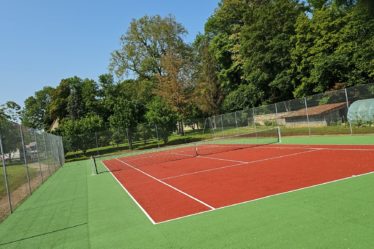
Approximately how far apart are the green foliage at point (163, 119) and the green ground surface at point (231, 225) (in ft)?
112

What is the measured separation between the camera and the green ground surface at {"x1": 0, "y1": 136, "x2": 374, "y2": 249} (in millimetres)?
5793

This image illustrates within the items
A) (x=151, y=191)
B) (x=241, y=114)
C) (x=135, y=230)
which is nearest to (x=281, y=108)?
(x=241, y=114)

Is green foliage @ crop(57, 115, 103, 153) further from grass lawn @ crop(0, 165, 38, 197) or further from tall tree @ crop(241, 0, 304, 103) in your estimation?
grass lawn @ crop(0, 165, 38, 197)

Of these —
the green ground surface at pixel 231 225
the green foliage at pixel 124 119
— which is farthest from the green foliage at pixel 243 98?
the green ground surface at pixel 231 225

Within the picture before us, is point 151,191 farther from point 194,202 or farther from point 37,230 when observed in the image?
point 37,230

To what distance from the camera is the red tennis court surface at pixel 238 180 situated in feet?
30.8

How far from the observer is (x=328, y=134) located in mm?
25219

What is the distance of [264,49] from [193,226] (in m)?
44.0

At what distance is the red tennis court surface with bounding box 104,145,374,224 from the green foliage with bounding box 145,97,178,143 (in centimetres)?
2817

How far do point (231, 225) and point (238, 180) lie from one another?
17.4 feet

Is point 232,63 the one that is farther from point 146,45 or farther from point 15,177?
point 15,177

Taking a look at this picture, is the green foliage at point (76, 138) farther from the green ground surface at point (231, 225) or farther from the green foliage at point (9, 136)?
the green ground surface at point (231, 225)

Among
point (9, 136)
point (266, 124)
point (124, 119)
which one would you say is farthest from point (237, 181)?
point (124, 119)

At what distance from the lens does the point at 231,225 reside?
273 inches
